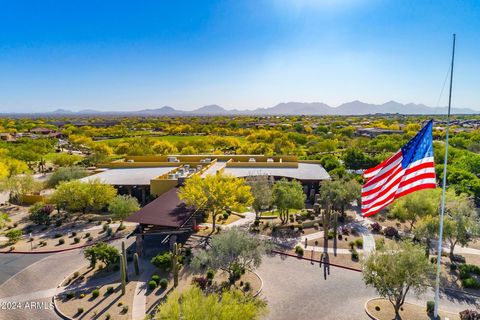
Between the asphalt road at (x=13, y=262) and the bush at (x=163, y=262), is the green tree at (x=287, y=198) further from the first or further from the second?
the asphalt road at (x=13, y=262)

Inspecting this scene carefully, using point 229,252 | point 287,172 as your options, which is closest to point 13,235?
point 229,252

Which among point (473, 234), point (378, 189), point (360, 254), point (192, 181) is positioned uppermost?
point (378, 189)

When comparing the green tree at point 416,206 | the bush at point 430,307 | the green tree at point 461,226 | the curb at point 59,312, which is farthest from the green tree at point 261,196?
the curb at point 59,312

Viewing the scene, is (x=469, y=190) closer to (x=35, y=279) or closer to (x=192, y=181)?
(x=192, y=181)


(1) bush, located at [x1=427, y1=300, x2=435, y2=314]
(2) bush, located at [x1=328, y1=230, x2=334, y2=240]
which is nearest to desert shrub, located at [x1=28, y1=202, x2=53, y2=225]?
(2) bush, located at [x1=328, y1=230, x2=334, y2=240]

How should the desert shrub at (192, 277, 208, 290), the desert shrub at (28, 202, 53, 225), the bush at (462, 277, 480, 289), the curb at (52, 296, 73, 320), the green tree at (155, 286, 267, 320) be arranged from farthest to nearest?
the desert shrub at (28, 202, 53, 225) < the bush at (462, 277, 480, 289) < the desert shrub at (192, 277, 208, 290) < the curb at (52, 296, 73, 320) < the green tree at (155, 286, 267, 320)

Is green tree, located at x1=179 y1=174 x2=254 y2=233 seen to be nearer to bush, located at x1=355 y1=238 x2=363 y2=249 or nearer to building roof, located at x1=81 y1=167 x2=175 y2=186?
bush, located at x1=355 y1=238 x2=363 y2=249

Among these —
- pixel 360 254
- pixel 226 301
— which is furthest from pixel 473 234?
pixel 226 301
